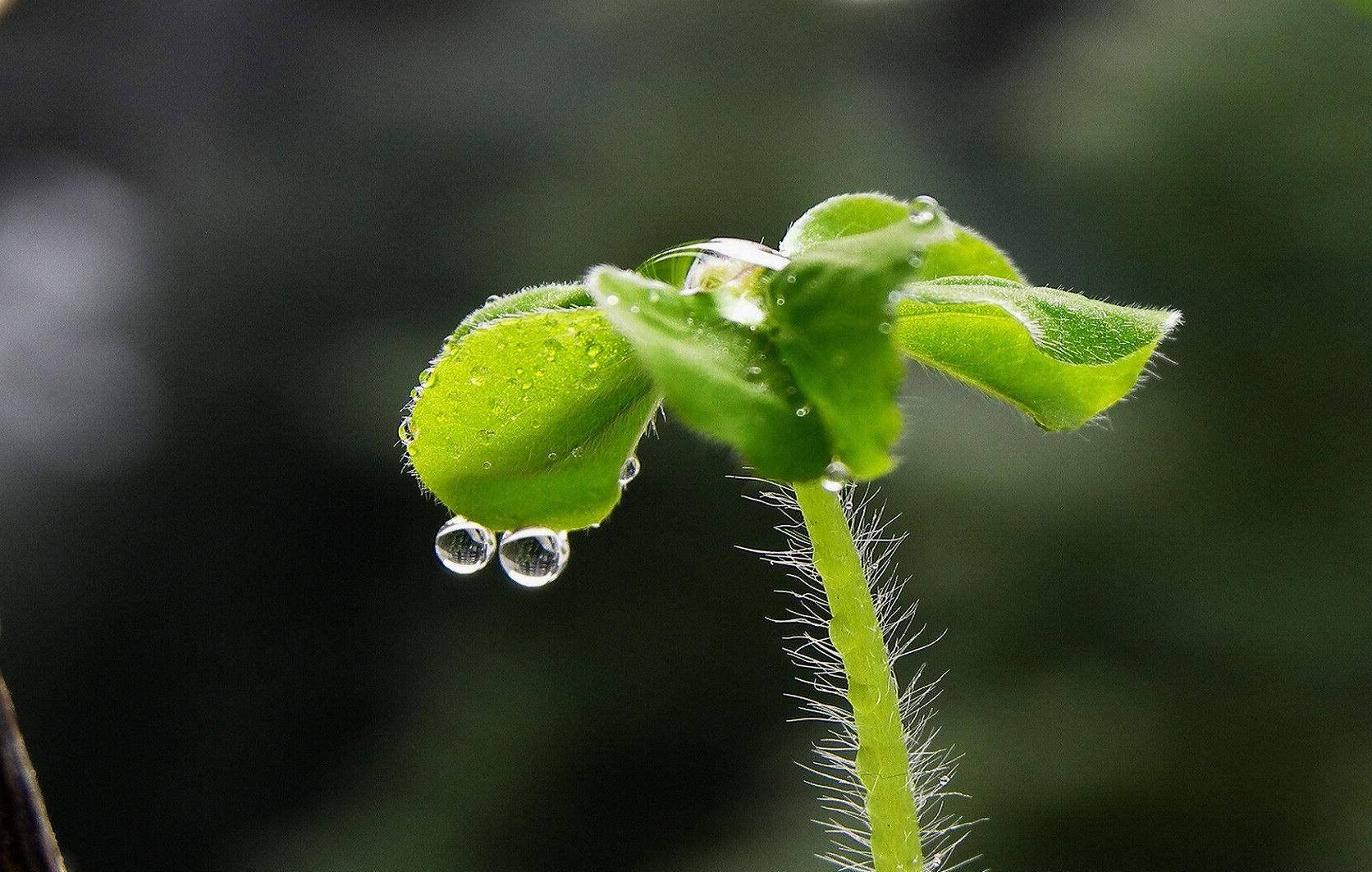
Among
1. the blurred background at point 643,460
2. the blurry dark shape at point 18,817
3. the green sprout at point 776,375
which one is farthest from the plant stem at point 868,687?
the blurred background at point 643,460

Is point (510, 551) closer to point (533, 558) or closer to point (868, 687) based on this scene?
point (533, 558)

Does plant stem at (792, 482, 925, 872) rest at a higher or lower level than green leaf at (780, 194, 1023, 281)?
lower

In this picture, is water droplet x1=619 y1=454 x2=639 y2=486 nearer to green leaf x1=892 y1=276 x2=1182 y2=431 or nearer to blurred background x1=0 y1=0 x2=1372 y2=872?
green leaf x1=892 y1=276 x2=1182 y2=431

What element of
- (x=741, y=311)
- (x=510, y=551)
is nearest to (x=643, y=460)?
(x=510, y=551)

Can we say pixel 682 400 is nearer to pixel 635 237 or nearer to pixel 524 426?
pixel 524 426

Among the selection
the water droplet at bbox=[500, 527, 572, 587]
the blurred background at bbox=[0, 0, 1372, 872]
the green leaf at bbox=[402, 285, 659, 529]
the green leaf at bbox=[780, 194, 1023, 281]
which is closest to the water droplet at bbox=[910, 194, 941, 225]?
the green leaf at bbox=[780, 194, 1023, 281]

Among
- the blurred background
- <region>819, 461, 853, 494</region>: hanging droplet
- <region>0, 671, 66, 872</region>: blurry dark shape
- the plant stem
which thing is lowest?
<region>0, 671, 66, 872</region>: blurry dark shape

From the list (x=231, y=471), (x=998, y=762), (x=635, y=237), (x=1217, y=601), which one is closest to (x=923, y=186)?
(x=635, y=237)
